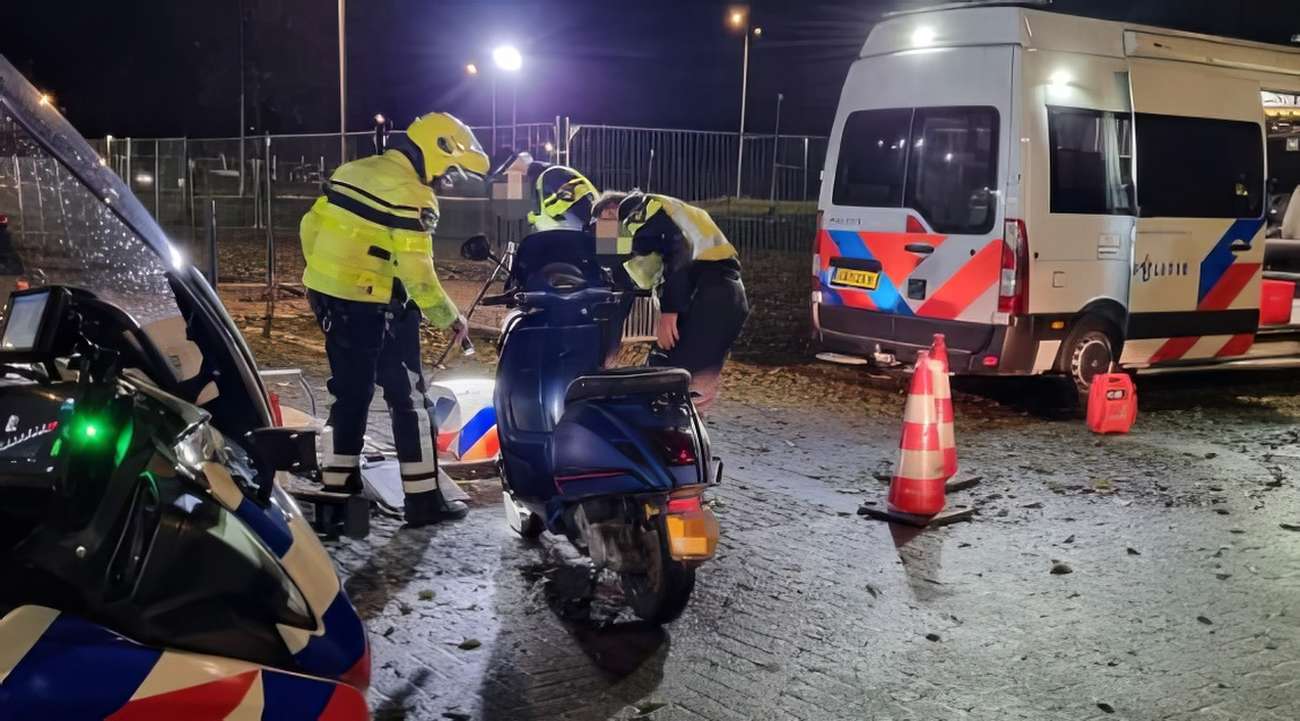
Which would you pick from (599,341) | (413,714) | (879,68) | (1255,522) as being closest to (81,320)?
(413,714)

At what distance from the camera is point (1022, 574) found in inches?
214

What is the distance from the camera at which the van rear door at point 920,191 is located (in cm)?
857

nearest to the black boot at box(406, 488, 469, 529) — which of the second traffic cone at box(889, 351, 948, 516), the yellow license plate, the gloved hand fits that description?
the gloved hand

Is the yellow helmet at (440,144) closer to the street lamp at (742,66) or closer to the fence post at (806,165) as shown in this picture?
the street lamp at (742,66)

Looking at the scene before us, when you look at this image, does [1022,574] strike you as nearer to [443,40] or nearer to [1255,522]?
[1255,522]

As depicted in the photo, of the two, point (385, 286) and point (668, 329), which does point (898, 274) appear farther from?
point (385, 286)

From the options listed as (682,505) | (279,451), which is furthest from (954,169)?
(279,451)

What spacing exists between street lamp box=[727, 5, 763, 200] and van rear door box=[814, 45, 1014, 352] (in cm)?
960

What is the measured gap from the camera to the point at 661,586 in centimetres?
444

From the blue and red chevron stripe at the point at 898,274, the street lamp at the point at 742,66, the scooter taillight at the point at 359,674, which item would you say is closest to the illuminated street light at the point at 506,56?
the street lamp at the point at 742,66

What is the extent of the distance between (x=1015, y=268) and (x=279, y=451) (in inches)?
272

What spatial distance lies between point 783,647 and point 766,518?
5.59ft

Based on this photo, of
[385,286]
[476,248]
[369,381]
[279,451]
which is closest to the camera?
[279,451]

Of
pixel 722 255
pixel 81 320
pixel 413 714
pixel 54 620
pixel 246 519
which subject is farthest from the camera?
pixel 722 255
